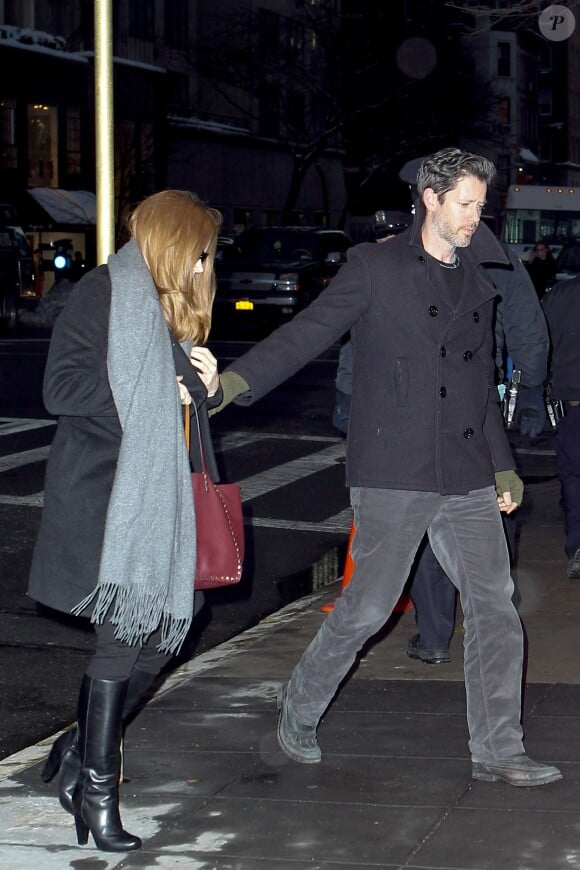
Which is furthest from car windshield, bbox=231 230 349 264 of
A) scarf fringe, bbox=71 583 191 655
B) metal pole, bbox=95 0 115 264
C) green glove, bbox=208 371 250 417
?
scarf fringe, bbox=71 583 191 655

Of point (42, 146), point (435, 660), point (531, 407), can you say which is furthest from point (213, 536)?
→ point (42, 146)

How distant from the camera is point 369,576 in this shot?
4.87 m

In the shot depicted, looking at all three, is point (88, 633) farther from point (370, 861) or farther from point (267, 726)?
point (370, 861)

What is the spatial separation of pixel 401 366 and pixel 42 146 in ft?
146

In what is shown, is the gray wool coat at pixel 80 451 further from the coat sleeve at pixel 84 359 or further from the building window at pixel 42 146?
the building window at pixel 42 146

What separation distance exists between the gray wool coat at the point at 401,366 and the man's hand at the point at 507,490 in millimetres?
142

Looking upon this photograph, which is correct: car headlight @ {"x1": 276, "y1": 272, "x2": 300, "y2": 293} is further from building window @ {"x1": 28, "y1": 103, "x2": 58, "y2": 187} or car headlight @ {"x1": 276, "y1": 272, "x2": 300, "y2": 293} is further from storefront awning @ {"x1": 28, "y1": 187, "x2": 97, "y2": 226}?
building window @ {"x1": 28, "y1": 103, "x2": 58, "y2": 187}

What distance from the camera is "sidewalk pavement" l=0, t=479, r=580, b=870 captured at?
14.1 feet

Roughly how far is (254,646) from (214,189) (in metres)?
50.2

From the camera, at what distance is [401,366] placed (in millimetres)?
4840

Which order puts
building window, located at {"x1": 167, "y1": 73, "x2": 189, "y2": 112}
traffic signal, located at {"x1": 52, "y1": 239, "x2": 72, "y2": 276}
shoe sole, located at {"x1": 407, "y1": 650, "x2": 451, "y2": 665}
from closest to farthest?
shoe sole, located at {"x1": 407, "y1": 650, "x2": 451, "y2": 665} → traffic signal, located at {"x1": 52, "y1": 239, "x2": 72, "y2": 276} → building window, located at {"x1": 167, "y1": 73, "x2": 189, "y2": 112}

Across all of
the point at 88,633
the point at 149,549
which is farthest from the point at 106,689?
the point at 88,633

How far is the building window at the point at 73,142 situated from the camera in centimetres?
4844

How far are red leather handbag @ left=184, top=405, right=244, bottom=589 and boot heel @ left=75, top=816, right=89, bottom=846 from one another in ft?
2.39
